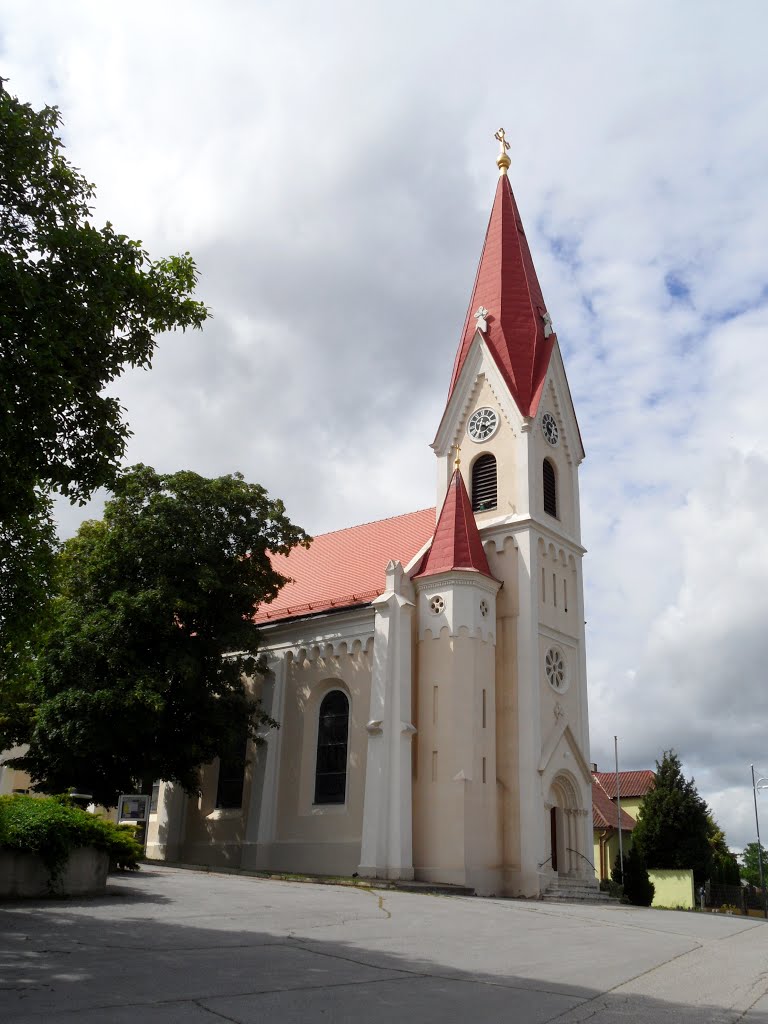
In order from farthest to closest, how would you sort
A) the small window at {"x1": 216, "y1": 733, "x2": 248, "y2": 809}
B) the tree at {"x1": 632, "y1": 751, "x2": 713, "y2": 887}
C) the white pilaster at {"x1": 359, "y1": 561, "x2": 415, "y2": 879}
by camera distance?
the tree at {"x1": 632, "y1": 751, "x2": 713, "y2": 887} < the small window at {"x1": 216, "y1": 733, "x2": 248, "y2": 809} < the white pilaster at {"x1": 359, "y1": 561, "x2": 415, "y2": 879}

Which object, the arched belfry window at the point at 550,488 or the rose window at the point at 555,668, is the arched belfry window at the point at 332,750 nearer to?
the rose window at the point at 555,668

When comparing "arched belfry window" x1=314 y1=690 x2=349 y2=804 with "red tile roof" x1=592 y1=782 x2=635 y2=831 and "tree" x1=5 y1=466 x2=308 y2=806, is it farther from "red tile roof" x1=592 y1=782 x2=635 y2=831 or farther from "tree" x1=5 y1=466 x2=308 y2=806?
"red tile roof" x1=592 y1=782 x2=635 y2=831

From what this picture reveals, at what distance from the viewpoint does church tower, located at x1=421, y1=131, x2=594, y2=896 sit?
27062mm

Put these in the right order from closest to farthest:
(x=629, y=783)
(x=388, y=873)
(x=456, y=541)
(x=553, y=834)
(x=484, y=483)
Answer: (x=388, y=873) < (x=456, y=541) < (x=553, y=834) < (x=484, y=483) < (x=629, y=783)

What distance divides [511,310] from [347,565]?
1188cm

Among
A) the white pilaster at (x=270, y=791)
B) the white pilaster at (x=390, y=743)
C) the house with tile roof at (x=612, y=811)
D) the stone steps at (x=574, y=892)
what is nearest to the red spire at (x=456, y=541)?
the white pilaster at (x=390, y=743)

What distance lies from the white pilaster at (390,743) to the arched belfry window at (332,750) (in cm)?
218

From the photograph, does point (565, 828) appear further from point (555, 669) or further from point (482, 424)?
point (482, 424)

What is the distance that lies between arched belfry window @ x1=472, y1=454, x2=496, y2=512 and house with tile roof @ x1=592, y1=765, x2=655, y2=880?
21.1 metres

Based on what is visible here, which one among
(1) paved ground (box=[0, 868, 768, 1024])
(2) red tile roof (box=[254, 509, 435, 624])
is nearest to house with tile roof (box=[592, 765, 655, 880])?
(2) red tile roof (box=[254, 509, 435, 624])

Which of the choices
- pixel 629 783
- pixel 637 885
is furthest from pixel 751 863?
pixel 637 885

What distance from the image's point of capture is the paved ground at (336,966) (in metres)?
7.59

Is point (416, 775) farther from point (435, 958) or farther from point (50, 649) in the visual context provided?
point (435, 958)

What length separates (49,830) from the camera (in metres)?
14.1
